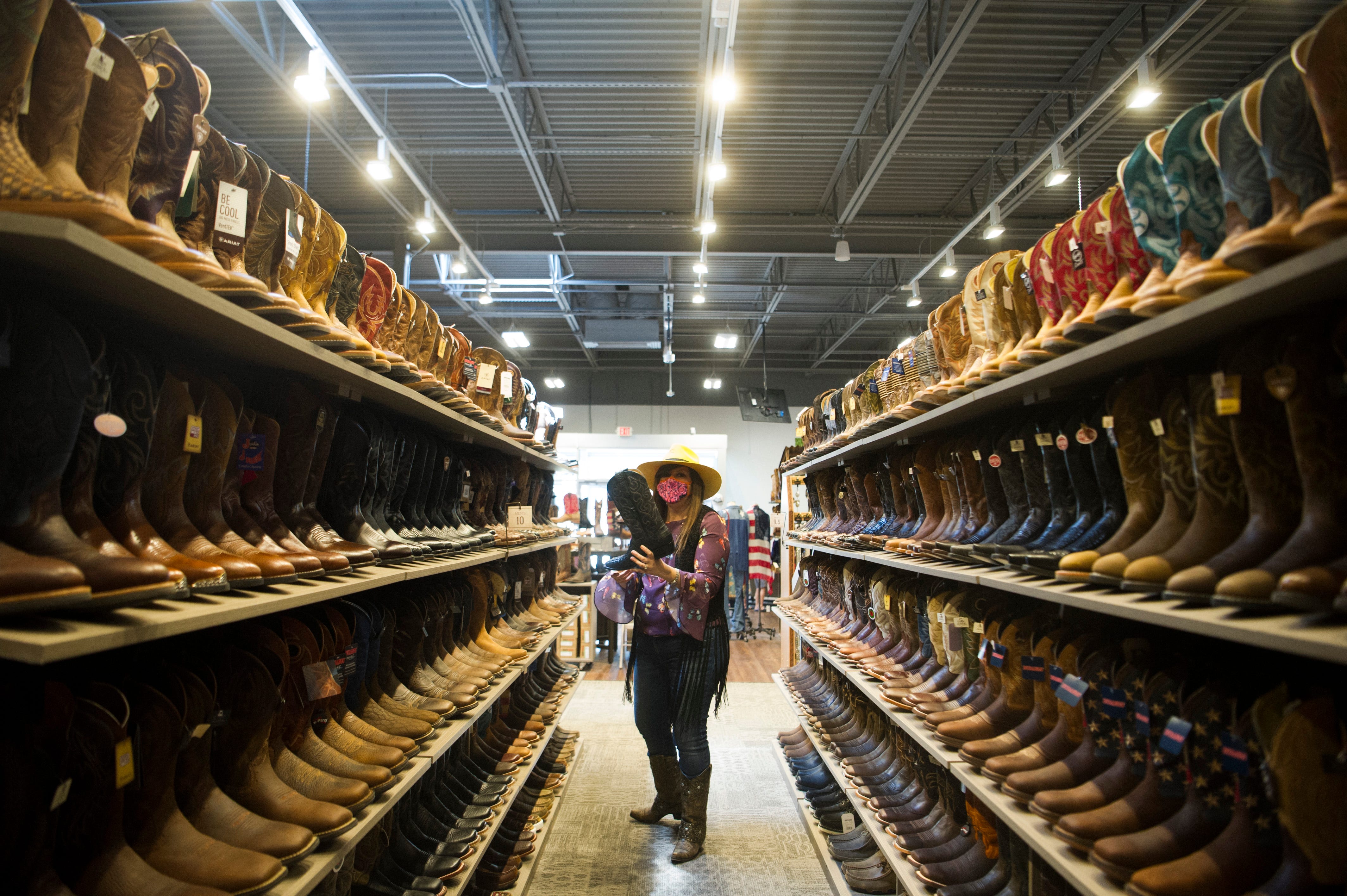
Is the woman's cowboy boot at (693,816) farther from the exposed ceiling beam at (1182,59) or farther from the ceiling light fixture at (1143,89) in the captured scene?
the exposed ceiling beam at (1182,59)

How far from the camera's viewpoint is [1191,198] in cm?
136

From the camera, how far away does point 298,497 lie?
192 cm

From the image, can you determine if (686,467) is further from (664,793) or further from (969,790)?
(969,790)

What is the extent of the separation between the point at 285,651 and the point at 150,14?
18.1ft

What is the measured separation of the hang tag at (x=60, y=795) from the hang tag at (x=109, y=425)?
52 cm

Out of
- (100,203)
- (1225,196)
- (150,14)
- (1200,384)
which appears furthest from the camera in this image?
(150,14)

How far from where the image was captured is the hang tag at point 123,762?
1.13 meters

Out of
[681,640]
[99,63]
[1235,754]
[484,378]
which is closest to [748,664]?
[681,640]

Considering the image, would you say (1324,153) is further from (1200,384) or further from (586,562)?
(586,562)

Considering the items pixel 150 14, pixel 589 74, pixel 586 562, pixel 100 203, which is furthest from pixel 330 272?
pixel 586 562

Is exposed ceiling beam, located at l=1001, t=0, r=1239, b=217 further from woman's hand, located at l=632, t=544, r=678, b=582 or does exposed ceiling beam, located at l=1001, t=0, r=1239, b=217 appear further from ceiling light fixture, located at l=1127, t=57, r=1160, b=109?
woman's hand, located at l=632, t=544, r=678, b=582

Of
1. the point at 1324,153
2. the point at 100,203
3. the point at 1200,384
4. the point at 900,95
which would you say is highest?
the point at 900,95

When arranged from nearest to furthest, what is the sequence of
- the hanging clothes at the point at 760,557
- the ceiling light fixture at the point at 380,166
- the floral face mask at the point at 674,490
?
the floral face mask at the point at 674,490, the ceiling light fixture at the point at 380,166, the hanging clothes at the point at 760,557

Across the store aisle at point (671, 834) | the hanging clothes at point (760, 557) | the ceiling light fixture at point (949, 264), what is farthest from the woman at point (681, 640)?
the hanging clothes at point (760, 557)
